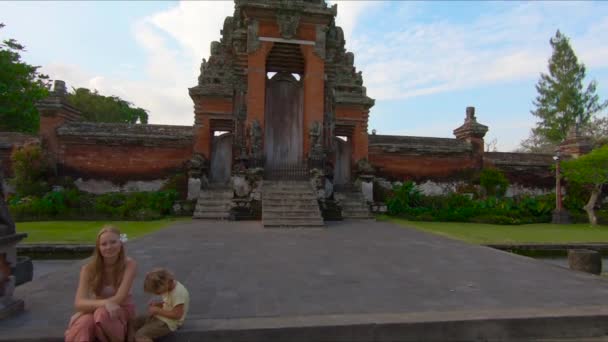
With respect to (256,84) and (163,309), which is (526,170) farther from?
(163,309)

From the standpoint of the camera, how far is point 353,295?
404cm

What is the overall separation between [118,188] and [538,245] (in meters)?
14.2

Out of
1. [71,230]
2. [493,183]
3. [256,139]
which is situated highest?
[256,139]

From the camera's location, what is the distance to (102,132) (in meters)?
15.3

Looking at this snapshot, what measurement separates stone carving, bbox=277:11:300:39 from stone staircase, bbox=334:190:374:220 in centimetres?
589

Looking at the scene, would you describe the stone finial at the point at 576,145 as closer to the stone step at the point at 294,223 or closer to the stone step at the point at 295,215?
the stone step at the point at 295,215

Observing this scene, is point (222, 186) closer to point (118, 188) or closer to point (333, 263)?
point (118, 188)

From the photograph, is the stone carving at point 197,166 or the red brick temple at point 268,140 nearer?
the red brick temple at point 268,140

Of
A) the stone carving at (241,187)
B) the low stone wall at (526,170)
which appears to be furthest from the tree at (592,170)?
the stone carving at (241,187)

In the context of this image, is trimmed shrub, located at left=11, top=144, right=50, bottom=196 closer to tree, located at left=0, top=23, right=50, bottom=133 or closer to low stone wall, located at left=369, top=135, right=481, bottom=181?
tree, located at left=0, top=23, right=50, bottom=133

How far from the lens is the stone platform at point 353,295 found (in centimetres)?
316

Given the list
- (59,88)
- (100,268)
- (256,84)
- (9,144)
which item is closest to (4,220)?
(100,268)

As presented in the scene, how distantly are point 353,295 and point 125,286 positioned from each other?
2.26 m

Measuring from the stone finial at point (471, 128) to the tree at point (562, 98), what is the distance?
1829cm
